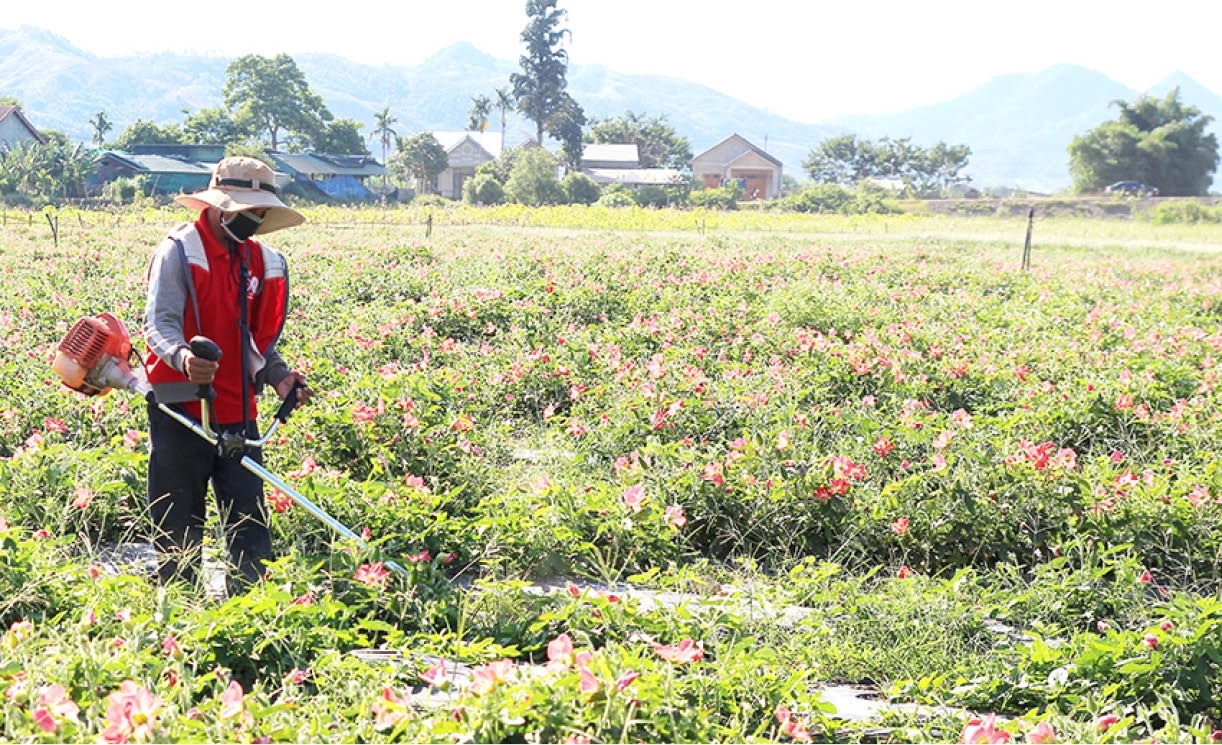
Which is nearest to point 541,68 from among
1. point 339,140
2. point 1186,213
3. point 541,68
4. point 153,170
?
point 541,68

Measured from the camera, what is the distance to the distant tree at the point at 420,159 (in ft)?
215

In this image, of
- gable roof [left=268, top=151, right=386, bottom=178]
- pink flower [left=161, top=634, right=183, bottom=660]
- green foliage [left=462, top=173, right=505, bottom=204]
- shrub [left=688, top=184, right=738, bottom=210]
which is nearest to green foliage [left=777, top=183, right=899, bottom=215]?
shrub [left=688, top=184, right=738, bottom=210]

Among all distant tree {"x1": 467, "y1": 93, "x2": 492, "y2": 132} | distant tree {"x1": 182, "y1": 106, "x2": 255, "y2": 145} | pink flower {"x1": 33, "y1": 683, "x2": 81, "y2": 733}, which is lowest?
pink flower {"x1": 33, "y1": 683, "x2": 81, "y2": 733}

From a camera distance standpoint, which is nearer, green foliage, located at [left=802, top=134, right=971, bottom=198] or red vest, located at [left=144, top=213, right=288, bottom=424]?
red vest, located at [left=144, top=213, right=288, bottom=424]

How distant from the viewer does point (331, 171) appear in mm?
59219

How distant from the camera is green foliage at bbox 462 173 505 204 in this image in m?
52.7

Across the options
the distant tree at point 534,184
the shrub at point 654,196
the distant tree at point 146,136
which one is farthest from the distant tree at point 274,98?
the shrub at point 654,196

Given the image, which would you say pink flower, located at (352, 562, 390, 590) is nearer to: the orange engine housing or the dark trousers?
the dark trousers

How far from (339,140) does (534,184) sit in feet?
68.2

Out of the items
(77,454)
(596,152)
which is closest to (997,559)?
(77,454)

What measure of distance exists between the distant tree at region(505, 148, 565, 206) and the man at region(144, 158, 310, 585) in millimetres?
47162

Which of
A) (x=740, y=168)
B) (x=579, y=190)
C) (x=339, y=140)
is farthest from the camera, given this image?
(x=740, y=168)

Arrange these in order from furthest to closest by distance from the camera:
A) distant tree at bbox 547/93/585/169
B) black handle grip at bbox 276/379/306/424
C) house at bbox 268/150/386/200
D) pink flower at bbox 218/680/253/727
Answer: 1. distant tree at bbox 547/93/585/169
2. house at bbox 268/150/386/200
3. black handle grip at bbox 276/379/306/424
4. pink flower at bbox 218/680/253/727

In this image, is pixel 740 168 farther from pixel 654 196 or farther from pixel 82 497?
pixel 82 497
